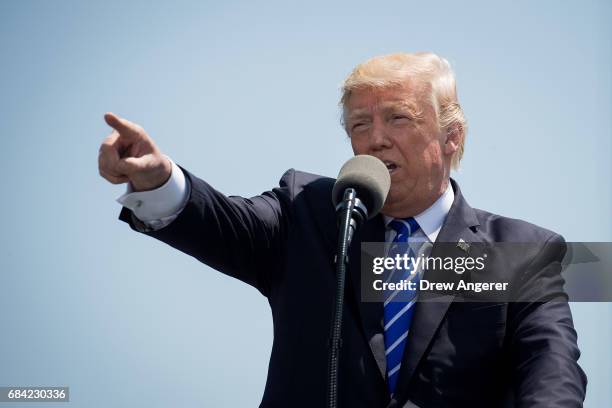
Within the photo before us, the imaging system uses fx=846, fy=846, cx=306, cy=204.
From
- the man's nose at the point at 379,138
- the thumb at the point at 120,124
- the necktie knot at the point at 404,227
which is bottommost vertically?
the necktie knot at the point at 404,227

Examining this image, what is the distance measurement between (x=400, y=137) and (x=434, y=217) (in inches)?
17.2

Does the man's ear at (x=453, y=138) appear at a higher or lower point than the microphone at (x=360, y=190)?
higher

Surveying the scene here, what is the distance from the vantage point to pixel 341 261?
2.69 meters

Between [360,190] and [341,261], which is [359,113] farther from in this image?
[341,261]

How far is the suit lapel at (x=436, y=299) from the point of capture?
3.55m

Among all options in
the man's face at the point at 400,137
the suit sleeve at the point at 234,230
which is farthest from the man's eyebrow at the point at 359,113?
the suit sleeve at the point at 234,230

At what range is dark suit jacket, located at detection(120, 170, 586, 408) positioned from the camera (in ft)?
11.2

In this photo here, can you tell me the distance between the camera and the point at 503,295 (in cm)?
381

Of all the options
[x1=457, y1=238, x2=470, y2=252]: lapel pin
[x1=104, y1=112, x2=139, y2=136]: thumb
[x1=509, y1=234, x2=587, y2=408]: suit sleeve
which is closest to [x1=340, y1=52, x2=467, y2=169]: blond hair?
[x1=457, y1=238, x2=470, y2=252]: lapel pin

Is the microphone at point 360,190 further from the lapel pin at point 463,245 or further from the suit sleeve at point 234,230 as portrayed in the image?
the lapel pin at point 463,245

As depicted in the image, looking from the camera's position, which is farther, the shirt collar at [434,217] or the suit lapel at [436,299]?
the shirt collar at [434,217]

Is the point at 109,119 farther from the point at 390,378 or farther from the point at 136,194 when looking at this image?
the point at 390,378

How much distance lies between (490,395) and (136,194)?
5.73 feet

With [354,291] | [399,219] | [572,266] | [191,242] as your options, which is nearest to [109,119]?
[191,242]
